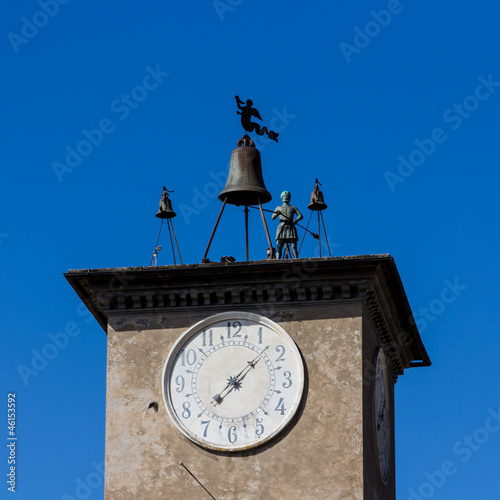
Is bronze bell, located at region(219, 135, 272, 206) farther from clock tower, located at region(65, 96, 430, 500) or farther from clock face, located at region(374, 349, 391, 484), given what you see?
clock face, located at region(374, 349, 391, 484)

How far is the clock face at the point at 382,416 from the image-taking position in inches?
1652

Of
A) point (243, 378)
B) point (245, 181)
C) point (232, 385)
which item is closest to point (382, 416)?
point (243, 378)

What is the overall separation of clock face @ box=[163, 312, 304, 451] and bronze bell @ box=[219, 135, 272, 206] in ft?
9.45

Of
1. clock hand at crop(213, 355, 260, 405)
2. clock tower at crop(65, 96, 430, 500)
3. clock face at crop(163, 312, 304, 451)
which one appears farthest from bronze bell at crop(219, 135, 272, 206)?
clock hand at crop(213, 355, 260, 405)

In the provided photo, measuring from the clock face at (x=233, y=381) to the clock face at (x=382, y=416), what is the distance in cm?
231

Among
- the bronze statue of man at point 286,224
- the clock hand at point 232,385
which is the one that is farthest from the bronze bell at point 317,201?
the clock hand at point 232,385

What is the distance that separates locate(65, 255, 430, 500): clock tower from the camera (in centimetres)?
4003

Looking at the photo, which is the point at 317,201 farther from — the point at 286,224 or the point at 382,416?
the point at 382,416

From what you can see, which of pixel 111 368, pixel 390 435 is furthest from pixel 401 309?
pixel 111 368

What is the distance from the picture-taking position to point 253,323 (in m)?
41.0

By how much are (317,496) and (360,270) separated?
440 centimetres

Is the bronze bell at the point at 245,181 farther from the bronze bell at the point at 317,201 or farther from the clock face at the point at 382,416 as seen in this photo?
the clock face at the point at 382,416

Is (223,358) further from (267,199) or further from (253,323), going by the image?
(267,199)

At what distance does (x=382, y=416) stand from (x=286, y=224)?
4304 millimetres
